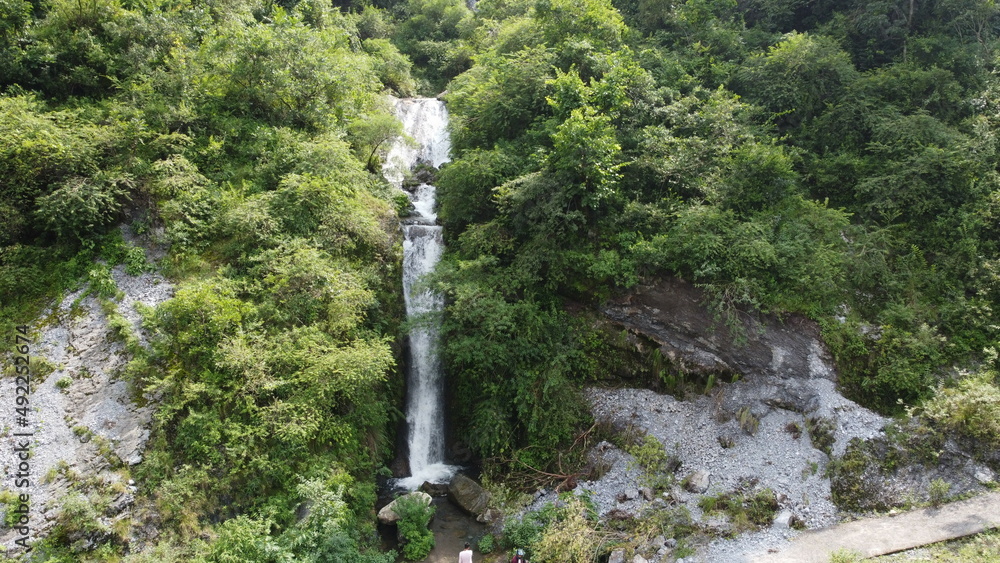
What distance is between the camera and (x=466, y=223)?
17.2 m

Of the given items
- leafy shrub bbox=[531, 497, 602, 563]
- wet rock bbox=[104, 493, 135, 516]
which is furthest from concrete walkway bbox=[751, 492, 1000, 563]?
wet rock bbox=[104, 493, 135, 516]

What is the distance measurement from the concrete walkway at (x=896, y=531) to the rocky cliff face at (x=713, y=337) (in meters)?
3.66

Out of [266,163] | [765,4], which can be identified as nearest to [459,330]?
[266,163]

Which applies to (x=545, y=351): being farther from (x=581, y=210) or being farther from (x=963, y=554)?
(x=963, y=554)

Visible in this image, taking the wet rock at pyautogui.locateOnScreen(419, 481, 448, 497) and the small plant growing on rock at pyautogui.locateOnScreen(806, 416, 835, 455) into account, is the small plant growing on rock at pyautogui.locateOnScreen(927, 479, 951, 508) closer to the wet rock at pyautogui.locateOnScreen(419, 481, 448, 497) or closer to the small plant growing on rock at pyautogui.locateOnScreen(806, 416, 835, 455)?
the small plant growing on rock at pyautogui.locateOnScreen(806, 416, 835, 455)

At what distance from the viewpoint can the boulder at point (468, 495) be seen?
1280 centimetres

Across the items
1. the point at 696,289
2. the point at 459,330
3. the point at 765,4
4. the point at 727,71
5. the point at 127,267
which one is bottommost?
the point at 459,330

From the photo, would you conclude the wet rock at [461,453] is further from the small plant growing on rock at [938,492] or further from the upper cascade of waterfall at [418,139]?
the small plant growing on rock at [938,492]

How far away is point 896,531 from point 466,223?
14015 mm

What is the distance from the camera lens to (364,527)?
11305 mm

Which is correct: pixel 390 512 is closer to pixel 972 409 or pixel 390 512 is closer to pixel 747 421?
pixel 747 421

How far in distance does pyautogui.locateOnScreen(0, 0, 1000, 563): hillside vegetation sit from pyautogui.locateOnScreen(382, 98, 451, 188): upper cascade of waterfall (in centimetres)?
169

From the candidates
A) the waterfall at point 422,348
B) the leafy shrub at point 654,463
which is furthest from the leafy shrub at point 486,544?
the leafy shrub at point 654,463

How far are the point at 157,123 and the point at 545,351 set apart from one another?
13512mm
